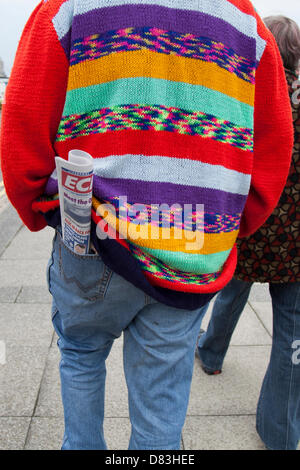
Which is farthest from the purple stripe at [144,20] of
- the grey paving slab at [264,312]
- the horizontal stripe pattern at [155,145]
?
the grey paving slab at [264,312]

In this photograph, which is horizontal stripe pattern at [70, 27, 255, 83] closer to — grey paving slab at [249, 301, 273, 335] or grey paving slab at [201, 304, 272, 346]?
grey paving slab at [201, 304, 272, 346]

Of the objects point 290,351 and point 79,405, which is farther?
point 290,351

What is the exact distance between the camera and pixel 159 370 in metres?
1.22

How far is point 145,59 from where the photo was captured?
1.00 metres

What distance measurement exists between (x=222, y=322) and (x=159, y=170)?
1.41m

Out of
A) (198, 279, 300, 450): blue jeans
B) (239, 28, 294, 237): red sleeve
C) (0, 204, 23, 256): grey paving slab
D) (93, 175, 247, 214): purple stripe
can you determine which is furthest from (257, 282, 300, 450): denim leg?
(0, 204, 23, 256): grey paving slab

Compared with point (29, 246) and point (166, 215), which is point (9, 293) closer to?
point (29, 246)

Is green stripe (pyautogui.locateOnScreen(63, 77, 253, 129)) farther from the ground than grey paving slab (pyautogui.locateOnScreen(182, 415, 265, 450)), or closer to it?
farther from the ground

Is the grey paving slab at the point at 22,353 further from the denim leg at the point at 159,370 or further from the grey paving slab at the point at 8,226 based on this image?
the grey paving slab at the point at 8,226

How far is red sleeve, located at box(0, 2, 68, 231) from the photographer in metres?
1.01

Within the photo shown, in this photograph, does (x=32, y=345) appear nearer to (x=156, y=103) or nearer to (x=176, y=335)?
(x=176, y=335)

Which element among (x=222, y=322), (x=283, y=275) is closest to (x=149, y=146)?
(x=283, y=275)
